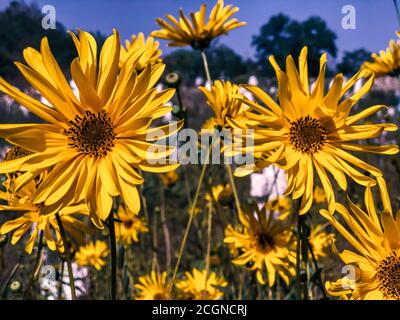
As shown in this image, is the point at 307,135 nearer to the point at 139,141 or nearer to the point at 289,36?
the point at 139,141

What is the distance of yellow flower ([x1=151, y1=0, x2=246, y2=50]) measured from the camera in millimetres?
1996

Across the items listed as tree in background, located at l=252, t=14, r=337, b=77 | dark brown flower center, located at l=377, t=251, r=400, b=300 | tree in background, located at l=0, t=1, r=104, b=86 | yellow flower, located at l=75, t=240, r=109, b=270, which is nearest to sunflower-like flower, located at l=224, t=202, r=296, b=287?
dark brown flower center, located at l=377, t=251, r=400, b=300

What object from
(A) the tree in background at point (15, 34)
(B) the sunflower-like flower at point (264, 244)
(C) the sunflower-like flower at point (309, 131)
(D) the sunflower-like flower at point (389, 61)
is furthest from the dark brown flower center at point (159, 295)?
(A) the tree in background at point (15, 34)

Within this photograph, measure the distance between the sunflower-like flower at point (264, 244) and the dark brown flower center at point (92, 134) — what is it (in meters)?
0.75

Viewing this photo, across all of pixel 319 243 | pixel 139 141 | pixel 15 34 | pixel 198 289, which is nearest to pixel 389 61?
pixel 319 243

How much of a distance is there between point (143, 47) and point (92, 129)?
963mm

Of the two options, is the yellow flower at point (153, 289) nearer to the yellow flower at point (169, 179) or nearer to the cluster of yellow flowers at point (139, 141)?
the cluster of yellow flowers at point (139, 141)

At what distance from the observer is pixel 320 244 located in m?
2.38

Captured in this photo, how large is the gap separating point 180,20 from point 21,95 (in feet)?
3.81

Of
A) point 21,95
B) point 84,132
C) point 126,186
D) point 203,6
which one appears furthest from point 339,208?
point 203,6

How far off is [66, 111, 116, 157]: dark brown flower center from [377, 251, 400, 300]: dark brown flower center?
753 millimetres

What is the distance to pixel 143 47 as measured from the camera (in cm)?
198

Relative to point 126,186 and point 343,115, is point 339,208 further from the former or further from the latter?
point 126,186

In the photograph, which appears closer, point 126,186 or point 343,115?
point 126,186
